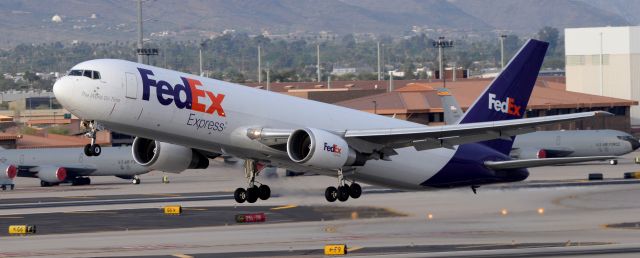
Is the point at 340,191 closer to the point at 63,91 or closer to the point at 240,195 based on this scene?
the point at 240,195

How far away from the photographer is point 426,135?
60031mm

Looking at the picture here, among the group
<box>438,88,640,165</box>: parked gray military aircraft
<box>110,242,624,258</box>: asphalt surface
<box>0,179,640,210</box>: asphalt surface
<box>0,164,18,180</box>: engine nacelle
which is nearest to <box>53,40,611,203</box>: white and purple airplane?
<box>110,242,624,258</box>: asphalt surface

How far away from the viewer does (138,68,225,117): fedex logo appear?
5488 centimetres

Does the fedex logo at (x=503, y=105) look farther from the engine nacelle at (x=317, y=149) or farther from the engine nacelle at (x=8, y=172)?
the engine nacelle at (x=8, y=172)

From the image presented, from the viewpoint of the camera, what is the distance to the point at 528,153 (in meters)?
142

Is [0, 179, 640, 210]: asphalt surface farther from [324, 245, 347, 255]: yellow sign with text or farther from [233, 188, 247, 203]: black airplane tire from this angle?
[233, 188, 247, 203]: black airplane tire

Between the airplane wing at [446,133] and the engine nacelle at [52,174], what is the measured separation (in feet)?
255

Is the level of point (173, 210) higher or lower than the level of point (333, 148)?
lower

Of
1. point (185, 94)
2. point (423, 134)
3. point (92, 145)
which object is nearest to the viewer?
point (92, 145)

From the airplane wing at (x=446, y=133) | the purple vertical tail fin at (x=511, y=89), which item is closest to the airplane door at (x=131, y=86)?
the airplane wing at (x=446, y=133)

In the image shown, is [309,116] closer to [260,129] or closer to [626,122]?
[260,129]

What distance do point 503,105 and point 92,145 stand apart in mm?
24348

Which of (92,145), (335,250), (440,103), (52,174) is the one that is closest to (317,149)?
(335,250)

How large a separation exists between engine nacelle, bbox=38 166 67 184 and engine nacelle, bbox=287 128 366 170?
258 ft
